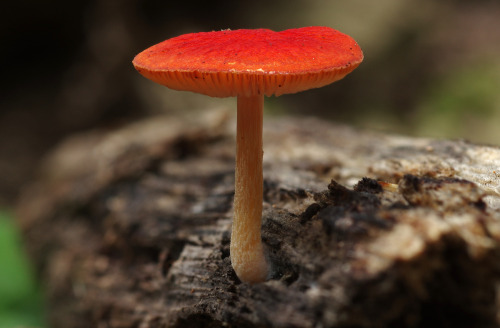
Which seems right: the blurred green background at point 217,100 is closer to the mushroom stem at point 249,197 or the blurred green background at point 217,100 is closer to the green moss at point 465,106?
the green moss at point 465,106

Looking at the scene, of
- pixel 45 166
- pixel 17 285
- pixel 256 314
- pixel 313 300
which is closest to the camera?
pixel 313 300

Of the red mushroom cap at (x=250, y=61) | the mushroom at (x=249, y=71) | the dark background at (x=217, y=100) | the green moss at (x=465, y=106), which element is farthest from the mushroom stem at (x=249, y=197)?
the green moss at (x=465, y=106)

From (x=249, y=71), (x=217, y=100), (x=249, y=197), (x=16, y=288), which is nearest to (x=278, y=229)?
(x=249, y=197)

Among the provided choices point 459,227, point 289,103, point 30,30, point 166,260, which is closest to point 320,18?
point 289,103

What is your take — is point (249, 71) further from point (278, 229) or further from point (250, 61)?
point (278, 229)

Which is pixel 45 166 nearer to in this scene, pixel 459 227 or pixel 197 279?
pixel 197 279
